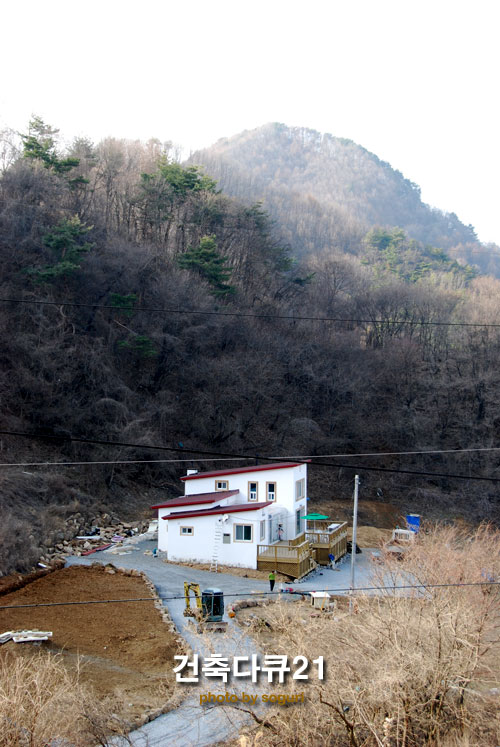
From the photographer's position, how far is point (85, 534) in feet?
88.6

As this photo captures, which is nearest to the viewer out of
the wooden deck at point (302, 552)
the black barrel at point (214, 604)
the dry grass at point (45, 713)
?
the dry grass at point (45, 713)

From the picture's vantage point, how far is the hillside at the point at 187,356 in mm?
34156

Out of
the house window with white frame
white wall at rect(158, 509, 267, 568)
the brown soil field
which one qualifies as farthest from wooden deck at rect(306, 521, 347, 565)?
the brown soil field

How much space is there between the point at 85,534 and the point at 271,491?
7.83m

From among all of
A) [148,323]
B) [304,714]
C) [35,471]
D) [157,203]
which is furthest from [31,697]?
[157,203]

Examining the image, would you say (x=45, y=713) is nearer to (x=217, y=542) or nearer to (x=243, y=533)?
(x=243, y=533)

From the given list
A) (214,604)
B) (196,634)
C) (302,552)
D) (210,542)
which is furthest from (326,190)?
(196,634)

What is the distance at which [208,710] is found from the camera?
37.8 feet

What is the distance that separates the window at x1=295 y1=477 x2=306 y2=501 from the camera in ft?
84.5

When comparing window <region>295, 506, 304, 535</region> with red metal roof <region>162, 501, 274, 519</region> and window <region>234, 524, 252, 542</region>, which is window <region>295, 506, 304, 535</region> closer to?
red metal roof <region>162, 501, 274, 519</region>

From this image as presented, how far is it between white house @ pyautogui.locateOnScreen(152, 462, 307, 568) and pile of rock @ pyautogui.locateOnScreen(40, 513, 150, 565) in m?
3.09

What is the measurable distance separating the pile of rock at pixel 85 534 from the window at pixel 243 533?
5838 millimetres

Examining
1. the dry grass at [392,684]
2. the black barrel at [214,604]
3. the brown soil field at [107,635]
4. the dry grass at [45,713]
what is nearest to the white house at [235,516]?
the brown soil field at [107,635]

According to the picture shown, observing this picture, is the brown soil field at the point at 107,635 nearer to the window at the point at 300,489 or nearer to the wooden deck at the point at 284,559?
the wooden deck at the point at 284,559
